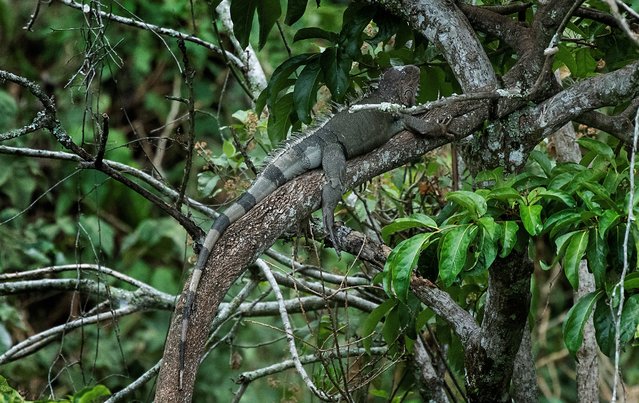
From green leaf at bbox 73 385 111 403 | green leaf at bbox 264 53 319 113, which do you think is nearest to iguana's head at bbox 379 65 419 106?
green leaf at bbox 264 53 319 113

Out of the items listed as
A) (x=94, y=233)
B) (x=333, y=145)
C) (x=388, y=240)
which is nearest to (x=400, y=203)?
(x=388, y=240)

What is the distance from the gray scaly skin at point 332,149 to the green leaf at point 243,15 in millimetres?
621

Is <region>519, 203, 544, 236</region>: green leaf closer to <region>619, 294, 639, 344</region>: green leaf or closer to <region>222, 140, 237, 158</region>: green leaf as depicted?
<region>619, 294, 639, 344</region>: green leaf

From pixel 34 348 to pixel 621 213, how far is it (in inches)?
126

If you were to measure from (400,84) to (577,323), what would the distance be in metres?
2.28

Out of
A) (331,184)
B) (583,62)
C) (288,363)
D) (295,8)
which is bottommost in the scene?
(288,363)

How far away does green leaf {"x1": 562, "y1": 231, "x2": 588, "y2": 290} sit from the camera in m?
3.09

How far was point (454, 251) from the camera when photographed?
3252mm

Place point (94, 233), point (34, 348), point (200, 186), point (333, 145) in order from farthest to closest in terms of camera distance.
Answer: point (94, 233) < point (200, 186) < point (34, 348) < point (333, 145)

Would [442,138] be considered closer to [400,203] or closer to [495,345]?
[495,345]

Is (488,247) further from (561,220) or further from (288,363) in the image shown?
(288,363)

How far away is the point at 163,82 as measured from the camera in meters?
9.81

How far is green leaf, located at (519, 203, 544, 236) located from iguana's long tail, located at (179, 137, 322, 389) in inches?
41.5

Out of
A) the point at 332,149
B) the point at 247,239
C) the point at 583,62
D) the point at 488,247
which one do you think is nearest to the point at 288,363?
the point at 332,149
